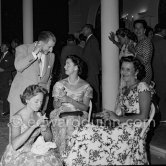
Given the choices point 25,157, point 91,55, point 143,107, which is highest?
point 91,55

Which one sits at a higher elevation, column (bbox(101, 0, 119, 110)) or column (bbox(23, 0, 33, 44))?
column (bbox(23, 0, 33, 44))

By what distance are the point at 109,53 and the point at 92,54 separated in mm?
588

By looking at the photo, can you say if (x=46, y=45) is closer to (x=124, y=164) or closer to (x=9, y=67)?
(x=124, y=164)

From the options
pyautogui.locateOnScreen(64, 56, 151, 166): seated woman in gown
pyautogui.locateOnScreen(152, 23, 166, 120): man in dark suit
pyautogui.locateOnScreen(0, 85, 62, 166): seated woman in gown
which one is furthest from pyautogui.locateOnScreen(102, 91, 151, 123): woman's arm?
pyautogui.locateOnScreen(152, 23, 166, 120): man in dark suit

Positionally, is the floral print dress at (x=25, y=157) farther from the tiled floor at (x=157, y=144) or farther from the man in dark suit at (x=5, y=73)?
the man in dark suit at (x=5, y=73)

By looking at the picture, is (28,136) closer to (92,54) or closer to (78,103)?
(78,103)

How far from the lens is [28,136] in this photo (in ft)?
10.0

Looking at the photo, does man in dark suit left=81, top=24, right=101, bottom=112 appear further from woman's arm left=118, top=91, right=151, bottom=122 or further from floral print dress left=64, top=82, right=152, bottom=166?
floral print dress left=64, top=82, right=152, bottom=166

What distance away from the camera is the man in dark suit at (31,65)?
13.0ft

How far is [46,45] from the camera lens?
3979 millimetres

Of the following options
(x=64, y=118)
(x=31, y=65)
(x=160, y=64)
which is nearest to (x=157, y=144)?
(x=64, y=118)

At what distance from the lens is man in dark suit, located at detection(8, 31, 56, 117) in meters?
3.96

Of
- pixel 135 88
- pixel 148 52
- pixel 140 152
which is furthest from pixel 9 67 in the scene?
pixel 140 152

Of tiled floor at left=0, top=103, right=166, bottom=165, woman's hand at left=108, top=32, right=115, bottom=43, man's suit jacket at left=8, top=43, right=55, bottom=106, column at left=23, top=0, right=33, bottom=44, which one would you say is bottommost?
tiled floor at left=0, top=103, right=166, bottom=165
